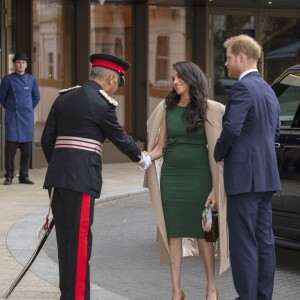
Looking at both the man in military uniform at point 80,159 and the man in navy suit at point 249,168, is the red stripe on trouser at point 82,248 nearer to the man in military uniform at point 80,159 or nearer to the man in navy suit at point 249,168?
the man in military uniform at point 80,159

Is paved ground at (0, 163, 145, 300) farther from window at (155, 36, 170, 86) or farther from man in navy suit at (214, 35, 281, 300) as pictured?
window at (155, 36, 170, 86)

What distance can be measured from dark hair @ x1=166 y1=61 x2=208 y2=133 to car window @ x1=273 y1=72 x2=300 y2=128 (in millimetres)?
1774

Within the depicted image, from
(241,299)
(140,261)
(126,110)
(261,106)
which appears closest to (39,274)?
(140,261)

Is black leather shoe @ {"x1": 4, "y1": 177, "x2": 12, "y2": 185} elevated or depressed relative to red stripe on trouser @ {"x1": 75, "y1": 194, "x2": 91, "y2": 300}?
depressed

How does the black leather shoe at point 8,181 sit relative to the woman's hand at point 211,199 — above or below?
below

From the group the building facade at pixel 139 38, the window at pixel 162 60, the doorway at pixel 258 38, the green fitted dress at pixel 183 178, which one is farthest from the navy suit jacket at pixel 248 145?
the doorway at pixel 258 38

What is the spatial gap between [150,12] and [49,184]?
36.6ft

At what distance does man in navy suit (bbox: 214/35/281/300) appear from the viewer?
20.2 feet

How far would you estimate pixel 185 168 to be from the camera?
6789 mm

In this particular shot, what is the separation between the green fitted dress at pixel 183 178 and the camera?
6.78m

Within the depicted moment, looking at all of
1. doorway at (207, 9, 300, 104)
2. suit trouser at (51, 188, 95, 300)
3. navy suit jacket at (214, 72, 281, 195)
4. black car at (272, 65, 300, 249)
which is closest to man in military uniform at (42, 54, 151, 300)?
suit trouser at (51, 188, 95, 300)

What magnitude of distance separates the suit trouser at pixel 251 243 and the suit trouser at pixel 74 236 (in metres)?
0.96

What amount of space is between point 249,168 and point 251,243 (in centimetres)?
51

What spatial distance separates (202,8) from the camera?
17.5 metres
